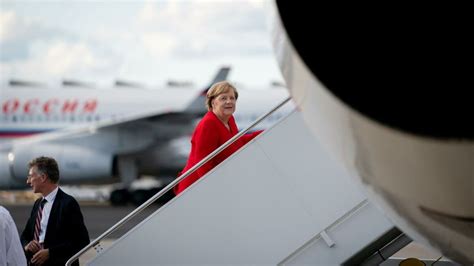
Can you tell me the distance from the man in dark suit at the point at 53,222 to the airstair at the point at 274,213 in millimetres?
689

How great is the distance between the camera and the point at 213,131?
174 inches

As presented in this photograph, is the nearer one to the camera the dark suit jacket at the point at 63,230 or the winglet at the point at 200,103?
the dark suit jacket at the point at 63,230

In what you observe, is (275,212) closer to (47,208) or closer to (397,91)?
(47,208)

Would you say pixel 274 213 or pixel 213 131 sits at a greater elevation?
pixel 213 131

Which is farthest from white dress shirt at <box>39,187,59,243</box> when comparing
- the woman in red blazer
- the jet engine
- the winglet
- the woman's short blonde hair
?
the winglet

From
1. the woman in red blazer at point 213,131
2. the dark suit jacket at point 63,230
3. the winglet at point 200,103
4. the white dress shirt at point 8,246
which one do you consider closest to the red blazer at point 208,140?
the woman in red blazer at point 213,131

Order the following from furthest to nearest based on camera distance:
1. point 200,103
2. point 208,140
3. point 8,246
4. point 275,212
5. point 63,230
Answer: point 200,103 < point 63,230 < point 208,140 < point 8,246 < point 275,212

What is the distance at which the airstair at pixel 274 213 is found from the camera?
3865 mm

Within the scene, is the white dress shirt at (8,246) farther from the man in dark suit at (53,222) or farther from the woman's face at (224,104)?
the woman's face at (224,104)

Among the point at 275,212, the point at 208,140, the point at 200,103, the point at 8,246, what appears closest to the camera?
the point at 275,212

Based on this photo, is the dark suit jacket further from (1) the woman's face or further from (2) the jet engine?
(2) the jet engine

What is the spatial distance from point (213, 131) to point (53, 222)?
0.98 metres

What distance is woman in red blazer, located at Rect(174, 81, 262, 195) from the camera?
441 cm

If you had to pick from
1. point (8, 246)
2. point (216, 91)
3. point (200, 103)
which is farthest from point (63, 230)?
point (200, 103)
